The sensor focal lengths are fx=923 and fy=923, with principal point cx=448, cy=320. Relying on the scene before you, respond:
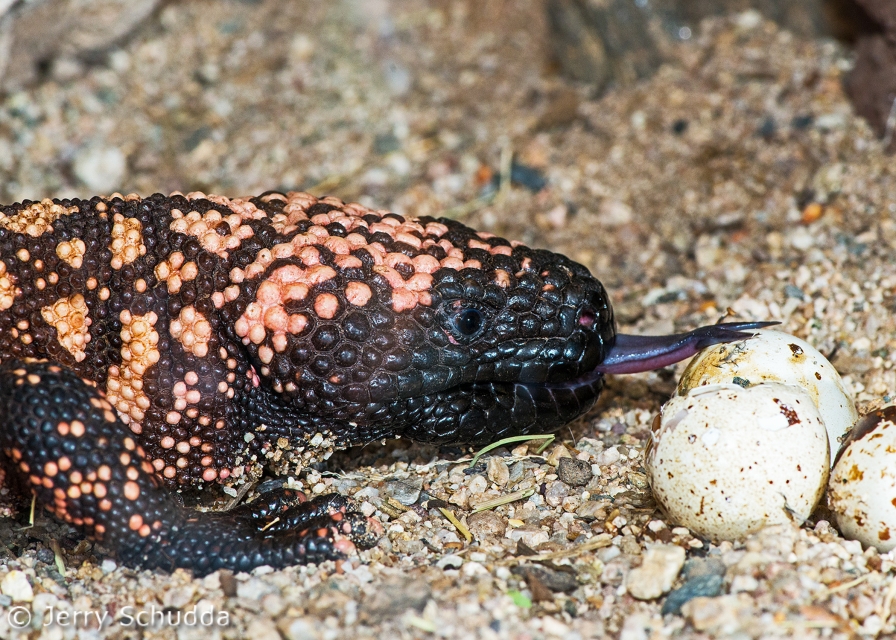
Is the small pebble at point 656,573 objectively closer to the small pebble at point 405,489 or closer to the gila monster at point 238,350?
the gila monster at point 238,350

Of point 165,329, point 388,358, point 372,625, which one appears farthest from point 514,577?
point 165,329

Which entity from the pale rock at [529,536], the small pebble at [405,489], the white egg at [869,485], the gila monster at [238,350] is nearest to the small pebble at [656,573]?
the pale rock at [529,536]

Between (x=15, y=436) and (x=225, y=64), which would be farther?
(x=225, y=64)

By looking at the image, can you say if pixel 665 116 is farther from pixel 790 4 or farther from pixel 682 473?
pixel 682 473

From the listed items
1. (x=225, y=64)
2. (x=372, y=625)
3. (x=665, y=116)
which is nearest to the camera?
(x=372, y=625)

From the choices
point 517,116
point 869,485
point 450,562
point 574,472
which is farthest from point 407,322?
point 517,116

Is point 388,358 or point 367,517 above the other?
point 388,358
